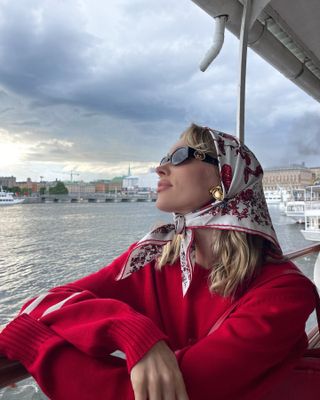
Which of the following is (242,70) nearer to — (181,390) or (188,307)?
(188,307)

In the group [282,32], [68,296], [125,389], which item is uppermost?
[282,32]

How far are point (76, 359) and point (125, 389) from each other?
0.36 feet

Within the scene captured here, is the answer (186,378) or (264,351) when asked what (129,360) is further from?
(264,351)

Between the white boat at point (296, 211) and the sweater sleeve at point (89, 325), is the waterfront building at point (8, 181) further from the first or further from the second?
the sweater sleeve at point (89, 325)

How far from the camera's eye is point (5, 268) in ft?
37.0

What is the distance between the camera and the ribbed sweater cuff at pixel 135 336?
1.97 feet

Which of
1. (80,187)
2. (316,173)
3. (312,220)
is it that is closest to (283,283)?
(312,220)

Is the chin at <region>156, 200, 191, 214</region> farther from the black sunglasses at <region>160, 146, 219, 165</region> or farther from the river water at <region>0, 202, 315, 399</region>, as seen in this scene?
the river water at <region>0, 202, 315, 399</region>

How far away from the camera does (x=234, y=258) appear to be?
905 millimetres

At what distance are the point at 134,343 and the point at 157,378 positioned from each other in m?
0.07

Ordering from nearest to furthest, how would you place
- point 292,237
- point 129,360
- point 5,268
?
1. point 129,360
2. point 5,268
3. point 292,237

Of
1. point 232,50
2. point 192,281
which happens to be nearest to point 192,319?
point 192,281

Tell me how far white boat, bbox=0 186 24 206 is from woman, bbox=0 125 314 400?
41.4 meters

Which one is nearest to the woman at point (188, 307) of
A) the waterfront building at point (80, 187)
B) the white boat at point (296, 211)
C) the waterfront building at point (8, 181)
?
the white boat at point (296, 211)
